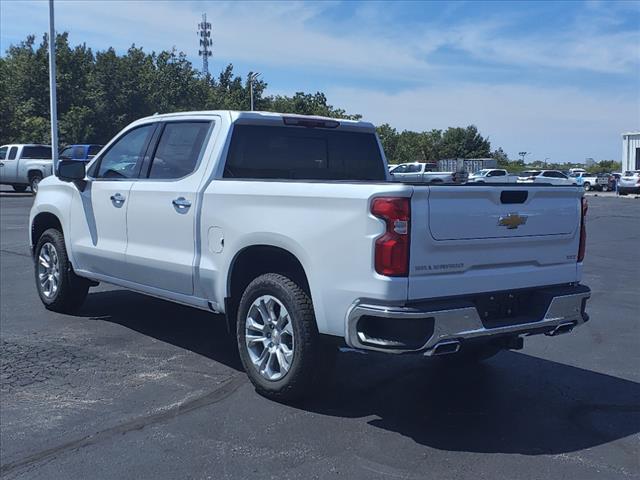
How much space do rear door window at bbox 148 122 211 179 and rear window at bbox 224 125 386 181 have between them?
0.33m

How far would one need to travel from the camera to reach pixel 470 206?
15.0ft

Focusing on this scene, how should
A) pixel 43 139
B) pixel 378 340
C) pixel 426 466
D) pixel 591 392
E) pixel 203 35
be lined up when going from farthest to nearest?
pixel 203 35 < pixel 43 139 < pixel 591 392 < pixel 378 340 < pixel 426 466

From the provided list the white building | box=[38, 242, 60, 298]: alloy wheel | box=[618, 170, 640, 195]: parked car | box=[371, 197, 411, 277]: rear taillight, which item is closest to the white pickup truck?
box=[371, 197, 411, 277]: rear taillight

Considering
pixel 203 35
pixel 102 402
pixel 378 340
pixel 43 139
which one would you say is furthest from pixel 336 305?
pixel 203 35

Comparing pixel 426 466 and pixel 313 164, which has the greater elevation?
pixel 313 164

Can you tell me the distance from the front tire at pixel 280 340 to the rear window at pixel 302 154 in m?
1.23

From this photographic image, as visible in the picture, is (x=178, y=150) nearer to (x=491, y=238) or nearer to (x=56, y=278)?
(x=56, y=278)

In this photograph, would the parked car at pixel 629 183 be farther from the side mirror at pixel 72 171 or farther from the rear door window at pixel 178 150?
the rear door window at pixel 178 150

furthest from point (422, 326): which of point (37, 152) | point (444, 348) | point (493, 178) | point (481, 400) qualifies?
point (37, 152)

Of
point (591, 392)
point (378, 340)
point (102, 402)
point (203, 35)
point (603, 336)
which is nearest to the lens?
point (378, 340)

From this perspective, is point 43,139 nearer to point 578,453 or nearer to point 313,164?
point 313,164

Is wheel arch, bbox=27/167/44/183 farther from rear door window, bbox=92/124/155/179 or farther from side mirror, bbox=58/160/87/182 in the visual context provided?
rear door window, bbox=92/124/155/179

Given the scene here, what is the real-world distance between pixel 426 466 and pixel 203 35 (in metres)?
93.4

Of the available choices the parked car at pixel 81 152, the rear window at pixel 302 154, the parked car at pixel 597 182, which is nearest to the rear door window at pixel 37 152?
the parked car at pixel 81 152
